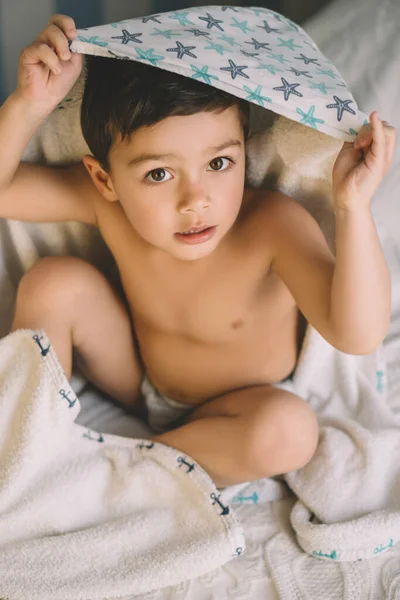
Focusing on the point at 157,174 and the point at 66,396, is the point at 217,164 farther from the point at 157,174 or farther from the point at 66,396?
the point at 66,396

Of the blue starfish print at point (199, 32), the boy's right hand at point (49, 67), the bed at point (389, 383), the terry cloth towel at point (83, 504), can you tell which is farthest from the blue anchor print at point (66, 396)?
the blue starfish print at point (199, 32)

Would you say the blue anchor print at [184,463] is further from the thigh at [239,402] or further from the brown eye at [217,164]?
the brown eye at [217,164]

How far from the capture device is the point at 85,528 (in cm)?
85

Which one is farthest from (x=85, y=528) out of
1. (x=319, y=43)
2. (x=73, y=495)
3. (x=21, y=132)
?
(x=319, y=43)

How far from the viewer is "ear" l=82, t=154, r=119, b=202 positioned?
90 cm

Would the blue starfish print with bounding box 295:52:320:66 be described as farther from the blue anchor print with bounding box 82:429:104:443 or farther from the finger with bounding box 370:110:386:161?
the blue anchor print with bounding box 82:429:104:443

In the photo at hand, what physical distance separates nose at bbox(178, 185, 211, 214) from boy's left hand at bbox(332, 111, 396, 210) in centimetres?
14

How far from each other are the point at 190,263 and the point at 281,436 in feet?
0.82

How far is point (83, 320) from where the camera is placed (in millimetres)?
976

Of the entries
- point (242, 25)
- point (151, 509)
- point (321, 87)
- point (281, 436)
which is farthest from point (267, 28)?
point (151, 509)

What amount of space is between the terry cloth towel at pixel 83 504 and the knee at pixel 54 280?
0.20ft

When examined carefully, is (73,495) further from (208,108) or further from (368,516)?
(208,108)

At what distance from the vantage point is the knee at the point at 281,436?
873 mm

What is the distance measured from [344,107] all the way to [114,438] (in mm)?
477
